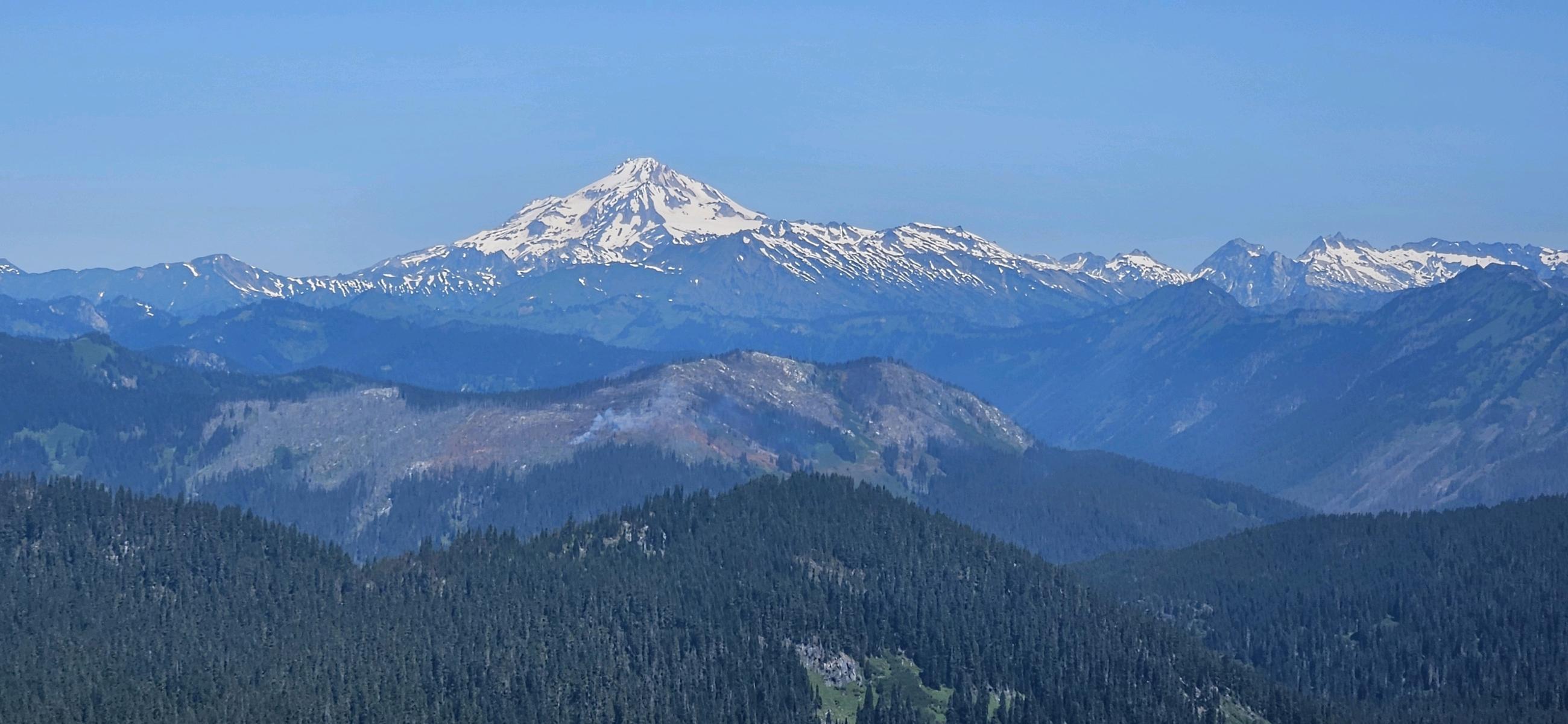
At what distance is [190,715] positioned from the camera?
199250 millimetres

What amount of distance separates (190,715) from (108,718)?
25.8 feet

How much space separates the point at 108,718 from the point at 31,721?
7429 mm

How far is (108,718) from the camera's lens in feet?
652

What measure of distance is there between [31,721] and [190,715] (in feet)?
48.1

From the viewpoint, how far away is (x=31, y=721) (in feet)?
637
